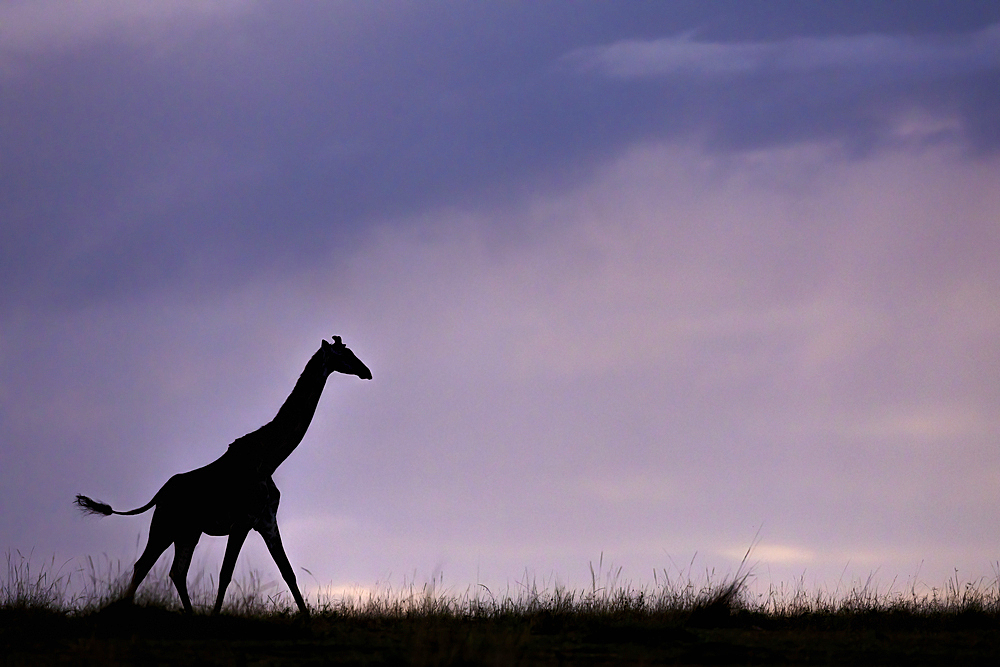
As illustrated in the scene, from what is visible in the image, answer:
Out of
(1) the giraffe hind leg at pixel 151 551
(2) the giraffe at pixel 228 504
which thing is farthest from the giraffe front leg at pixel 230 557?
(1) the giraffe hind leg at pixel 151 551

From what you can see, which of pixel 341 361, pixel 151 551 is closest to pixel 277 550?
pixel 151 551

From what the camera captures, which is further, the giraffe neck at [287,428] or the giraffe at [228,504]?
the giraffe neck at [287,428]

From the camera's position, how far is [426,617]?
1327cm

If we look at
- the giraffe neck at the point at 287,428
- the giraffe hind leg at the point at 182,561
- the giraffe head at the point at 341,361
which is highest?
the giraffe head at the point at 341,361

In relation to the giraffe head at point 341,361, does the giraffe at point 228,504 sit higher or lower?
lower

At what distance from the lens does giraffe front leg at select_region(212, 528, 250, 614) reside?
46.8 ft

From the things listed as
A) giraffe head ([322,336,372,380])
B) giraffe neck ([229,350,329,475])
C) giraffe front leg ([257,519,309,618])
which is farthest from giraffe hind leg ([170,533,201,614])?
giraffe head ([322,336,372,380])

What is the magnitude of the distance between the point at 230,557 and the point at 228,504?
0.71 metres

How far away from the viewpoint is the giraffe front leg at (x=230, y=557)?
14258 mm

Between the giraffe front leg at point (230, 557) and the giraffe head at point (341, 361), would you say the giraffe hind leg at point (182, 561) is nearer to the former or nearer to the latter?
the giraffe front leg at point (230, 557)

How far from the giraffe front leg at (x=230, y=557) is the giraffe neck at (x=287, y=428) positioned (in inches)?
36.4

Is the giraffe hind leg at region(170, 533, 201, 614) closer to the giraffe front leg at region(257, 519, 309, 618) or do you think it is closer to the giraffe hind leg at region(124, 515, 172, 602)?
the giraffe hind leg at region(124, 515, 172, 602)

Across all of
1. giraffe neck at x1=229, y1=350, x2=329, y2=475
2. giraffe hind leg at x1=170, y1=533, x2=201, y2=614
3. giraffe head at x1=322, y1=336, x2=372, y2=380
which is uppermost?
giraffe head at x1=322, y1=336, x2=372, y2=380

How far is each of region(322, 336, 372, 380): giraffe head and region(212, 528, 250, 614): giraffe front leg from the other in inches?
105
